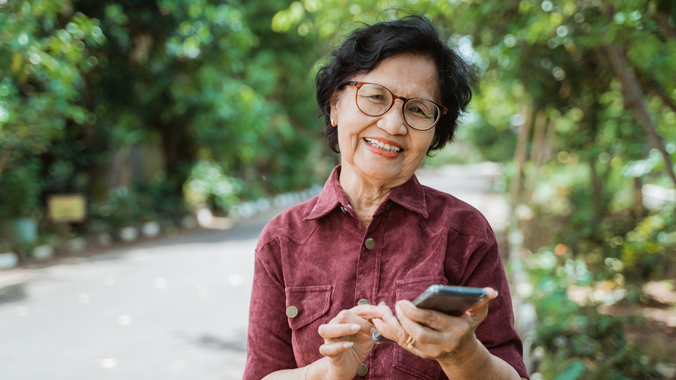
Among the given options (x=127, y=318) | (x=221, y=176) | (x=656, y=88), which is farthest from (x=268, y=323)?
(x=221, y=176)

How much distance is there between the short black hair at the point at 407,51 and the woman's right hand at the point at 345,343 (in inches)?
26.9

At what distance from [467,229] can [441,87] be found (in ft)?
1.36

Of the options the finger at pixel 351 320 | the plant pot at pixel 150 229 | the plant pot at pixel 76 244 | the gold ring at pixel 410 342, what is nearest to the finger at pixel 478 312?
the gold ring at pixel 410 342

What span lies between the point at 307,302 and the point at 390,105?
0.60 meters

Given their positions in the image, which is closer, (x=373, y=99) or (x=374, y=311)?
(x=374, y=311)

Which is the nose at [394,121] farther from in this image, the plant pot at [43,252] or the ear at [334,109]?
the plant pot at [43,252]

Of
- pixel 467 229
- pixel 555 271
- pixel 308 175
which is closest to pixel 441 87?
pixel 467 229

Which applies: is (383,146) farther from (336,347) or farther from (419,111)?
(336,347)

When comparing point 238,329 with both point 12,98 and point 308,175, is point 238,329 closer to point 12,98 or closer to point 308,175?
point 12,98

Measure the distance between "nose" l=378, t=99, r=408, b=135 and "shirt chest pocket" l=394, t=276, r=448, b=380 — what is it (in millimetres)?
406

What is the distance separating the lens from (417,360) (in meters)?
1.33

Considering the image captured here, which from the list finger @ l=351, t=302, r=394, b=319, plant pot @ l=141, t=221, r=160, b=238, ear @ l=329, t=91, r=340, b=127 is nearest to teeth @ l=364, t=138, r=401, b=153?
ear @ l=329, t=91, r=340, b=127

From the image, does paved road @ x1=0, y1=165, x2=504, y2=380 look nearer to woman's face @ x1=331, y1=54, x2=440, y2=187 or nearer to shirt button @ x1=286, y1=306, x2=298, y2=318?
shirt button @ x1=286, y1=306, x2=298, y2=318

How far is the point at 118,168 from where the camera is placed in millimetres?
12070
